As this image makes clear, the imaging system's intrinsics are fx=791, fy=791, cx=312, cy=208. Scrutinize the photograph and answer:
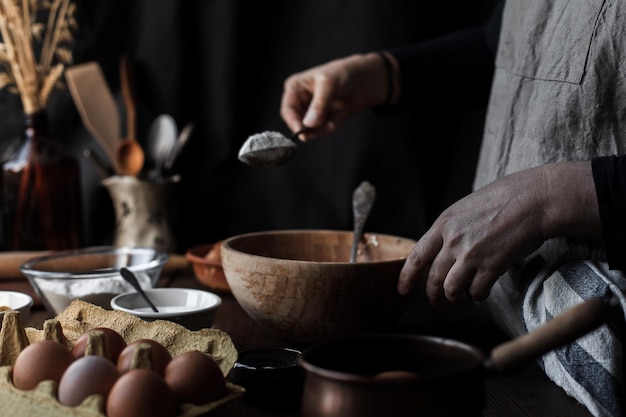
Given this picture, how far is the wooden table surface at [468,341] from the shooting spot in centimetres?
78

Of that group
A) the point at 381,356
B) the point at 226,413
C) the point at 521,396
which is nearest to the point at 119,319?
the point at 226,413

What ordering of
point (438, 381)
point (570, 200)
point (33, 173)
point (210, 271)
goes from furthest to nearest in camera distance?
point (33, 173), point (210, 271), point (570, 200), point (438, 381)

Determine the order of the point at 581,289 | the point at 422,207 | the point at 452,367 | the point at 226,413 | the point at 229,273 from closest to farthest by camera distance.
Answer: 1. the point at 452,367
2. the point at 226,413
3. the point at 581,289
4. the point at 229,273
5. the point at 422,207

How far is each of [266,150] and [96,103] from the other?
0.73 m

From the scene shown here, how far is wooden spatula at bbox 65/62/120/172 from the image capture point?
1677 mm

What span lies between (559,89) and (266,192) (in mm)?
987

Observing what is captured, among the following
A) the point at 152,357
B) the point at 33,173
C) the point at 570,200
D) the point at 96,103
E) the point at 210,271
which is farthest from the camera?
→ the point at 96,103

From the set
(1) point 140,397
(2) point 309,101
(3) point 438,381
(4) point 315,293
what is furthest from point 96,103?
(3) point 438,381

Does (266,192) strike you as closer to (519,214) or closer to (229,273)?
(229,273)

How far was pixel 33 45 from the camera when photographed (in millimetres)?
1784

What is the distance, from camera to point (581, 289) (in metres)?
0.87

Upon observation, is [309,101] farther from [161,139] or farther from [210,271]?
[161,139]

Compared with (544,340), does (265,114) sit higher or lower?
higher

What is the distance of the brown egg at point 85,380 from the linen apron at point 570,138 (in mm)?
468
